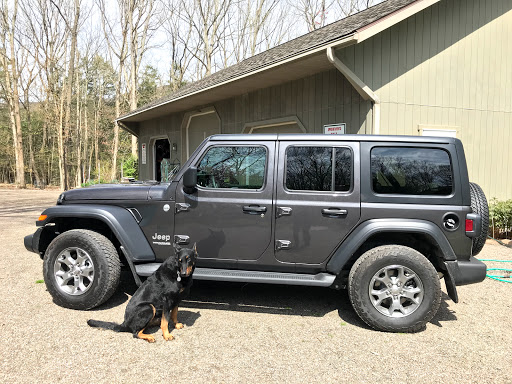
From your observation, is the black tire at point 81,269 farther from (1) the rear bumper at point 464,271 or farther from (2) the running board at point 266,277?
A: (1) the rear bumper at point 464,271

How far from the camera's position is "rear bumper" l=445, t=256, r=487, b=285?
3559mm

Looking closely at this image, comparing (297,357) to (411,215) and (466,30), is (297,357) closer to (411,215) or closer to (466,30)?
(411,215)

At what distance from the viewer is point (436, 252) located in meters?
3.70

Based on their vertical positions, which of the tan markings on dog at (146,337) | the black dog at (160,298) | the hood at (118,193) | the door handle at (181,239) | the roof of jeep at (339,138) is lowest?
the tan markings on dog at (146,337)

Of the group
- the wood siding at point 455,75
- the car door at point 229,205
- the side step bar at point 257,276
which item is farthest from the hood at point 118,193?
the wood siding at point 455,75

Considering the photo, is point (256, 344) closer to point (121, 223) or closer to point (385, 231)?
point (385, 231)

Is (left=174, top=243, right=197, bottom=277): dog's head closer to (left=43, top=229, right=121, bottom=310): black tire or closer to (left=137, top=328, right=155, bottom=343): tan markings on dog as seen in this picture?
(left=137, top=328, right=155, bottom=343): tan markings on dog

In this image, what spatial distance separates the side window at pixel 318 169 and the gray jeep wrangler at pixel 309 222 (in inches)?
0.4

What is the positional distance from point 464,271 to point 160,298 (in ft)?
9.48

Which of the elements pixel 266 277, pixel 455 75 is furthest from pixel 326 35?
pixel 266 277

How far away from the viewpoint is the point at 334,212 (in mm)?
3711

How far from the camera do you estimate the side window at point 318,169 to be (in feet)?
12.5

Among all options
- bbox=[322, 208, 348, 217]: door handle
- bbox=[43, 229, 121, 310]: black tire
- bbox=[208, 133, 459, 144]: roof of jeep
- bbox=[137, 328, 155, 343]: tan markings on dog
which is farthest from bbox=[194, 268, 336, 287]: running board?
bbox=[208, 133, 459, 144]: roof of jeep

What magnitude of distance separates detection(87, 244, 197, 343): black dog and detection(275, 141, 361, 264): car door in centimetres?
98
